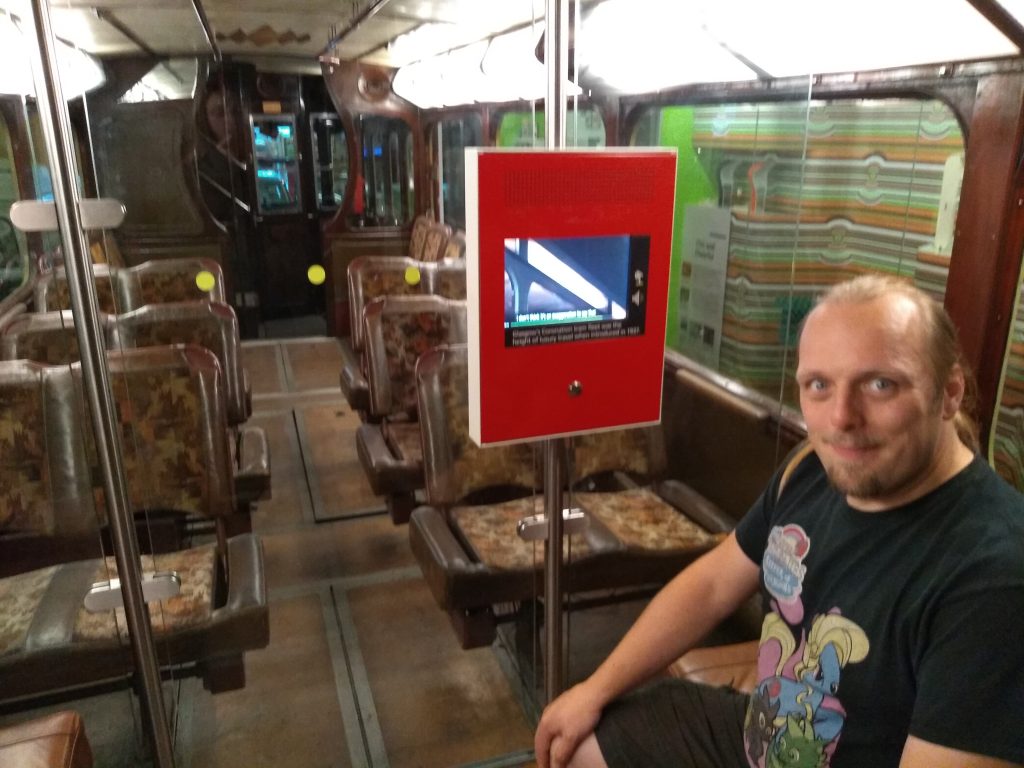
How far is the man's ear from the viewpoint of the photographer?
3.48 ft

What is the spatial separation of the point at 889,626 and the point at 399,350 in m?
2.14

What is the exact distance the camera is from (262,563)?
209 centimetres

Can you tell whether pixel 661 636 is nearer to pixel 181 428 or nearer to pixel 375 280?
pixel 181 428

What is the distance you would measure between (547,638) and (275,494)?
6.78ft

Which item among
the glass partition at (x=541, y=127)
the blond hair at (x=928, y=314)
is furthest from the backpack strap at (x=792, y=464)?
the glass partition at (x=541, y=127)

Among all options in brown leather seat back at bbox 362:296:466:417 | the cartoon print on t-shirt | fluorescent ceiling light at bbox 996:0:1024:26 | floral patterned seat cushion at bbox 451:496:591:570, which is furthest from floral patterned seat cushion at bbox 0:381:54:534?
fluorescent ceiling light at bbox 996:0:1024:26

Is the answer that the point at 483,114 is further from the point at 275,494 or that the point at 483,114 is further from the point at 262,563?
the point at 275,494

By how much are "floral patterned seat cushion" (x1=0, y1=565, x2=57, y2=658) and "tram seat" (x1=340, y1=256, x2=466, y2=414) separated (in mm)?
1406

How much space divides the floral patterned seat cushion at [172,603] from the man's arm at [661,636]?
92 cm

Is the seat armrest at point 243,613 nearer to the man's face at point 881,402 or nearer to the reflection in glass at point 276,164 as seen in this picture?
the man's face at point 881,402

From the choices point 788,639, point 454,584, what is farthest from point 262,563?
point 788,639

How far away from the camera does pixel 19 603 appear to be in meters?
1.89

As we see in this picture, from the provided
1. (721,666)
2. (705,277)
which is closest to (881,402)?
(721,666)

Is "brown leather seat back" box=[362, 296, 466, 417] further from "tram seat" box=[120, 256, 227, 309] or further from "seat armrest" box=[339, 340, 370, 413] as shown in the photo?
"tram seat" box=[120, 256, 227, 309]
